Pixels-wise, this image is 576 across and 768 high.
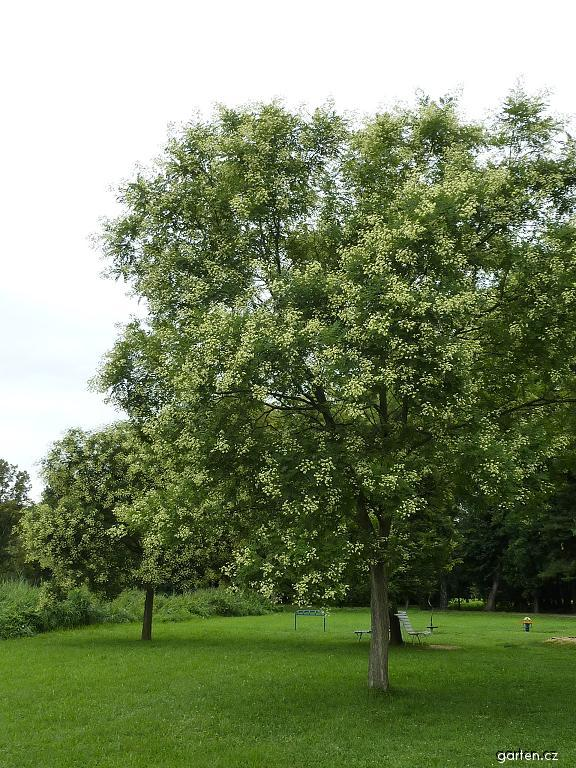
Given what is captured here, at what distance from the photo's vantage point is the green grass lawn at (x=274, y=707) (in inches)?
488

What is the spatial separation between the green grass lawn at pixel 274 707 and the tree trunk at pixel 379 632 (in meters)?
0.53

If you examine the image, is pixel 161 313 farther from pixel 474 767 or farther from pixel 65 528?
pixel 65 528

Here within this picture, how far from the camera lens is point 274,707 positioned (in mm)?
16391

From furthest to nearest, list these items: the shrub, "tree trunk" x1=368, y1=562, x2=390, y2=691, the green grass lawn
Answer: the shrub
"tree trunk" x1=368, y1=562, x2=390, y2=691
the green grass lawn

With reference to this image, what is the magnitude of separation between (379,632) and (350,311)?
846 centimetres

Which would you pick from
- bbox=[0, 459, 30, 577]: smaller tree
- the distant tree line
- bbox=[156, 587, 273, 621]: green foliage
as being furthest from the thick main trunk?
the distant tree line

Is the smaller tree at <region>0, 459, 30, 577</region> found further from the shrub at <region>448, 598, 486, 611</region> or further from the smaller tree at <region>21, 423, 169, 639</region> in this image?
the shrub at <region>448, 598, 486, 611</region>

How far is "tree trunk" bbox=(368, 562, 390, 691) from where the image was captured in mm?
17484

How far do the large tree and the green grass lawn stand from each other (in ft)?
8.78

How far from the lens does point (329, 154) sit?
1795cm

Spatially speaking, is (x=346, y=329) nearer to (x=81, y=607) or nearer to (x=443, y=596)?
(x=81, y=607)

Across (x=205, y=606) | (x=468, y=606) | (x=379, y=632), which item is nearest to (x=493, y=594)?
(x=468, y=606)

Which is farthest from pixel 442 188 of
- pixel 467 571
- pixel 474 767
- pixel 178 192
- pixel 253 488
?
pixel 467 571

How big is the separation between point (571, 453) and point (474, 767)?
9680 millimetres
